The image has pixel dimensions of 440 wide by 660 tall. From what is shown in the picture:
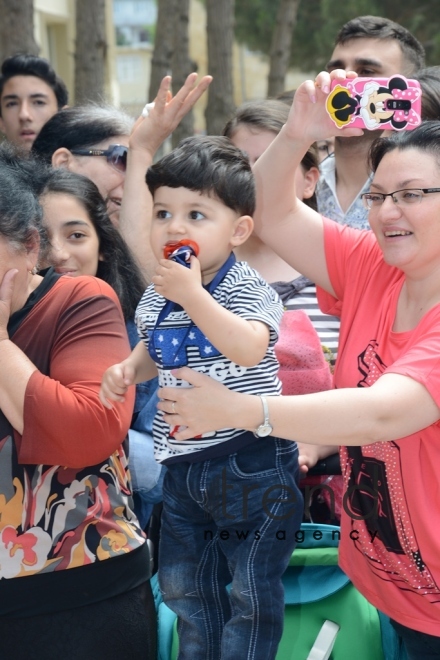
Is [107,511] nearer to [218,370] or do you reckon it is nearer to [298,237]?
[218,370]

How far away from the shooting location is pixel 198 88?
3.15 metres

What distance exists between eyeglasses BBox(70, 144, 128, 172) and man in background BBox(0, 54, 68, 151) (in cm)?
212

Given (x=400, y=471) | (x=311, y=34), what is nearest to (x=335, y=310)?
(x=400, y=471)

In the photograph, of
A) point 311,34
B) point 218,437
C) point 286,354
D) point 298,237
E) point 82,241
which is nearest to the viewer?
point 218,437

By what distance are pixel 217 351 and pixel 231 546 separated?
1.77 feet

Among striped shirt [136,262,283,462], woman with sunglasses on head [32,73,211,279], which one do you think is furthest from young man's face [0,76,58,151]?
striped shirt [136,262,283,462]

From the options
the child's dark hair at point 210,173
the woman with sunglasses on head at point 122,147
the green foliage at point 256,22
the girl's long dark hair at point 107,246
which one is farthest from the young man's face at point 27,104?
the green foliage at point 256,22

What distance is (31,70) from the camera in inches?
222

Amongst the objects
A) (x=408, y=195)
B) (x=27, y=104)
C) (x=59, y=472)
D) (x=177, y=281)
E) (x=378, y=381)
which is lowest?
(x=59, y=472)

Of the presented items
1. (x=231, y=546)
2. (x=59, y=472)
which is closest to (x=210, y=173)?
(x=59, y=472)

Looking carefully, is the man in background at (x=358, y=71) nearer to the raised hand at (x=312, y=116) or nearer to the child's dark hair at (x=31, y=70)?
the raised hand at (x=312, y=116)

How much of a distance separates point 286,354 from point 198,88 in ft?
3.49

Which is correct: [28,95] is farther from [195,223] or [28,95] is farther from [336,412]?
[336,412]

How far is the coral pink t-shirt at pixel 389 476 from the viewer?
81.2 inches
